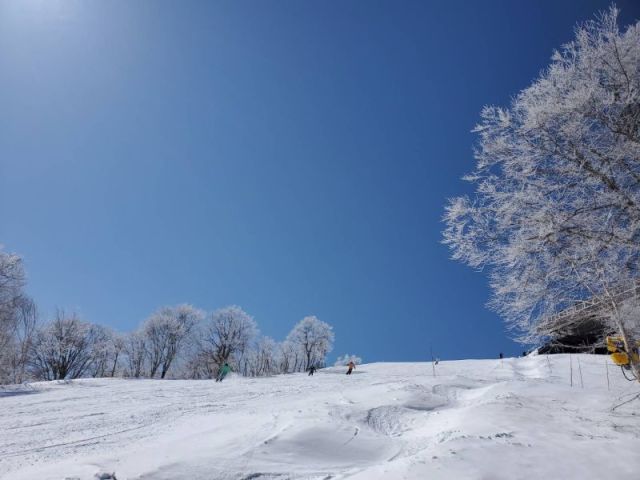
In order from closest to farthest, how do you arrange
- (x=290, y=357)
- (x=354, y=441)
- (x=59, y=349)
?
(x=354, y=441)
(x=59, y=349)
(x=290, y=357)

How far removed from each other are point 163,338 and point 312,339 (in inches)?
891

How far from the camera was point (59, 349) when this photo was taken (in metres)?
45.4

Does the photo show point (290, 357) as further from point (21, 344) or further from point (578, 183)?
point (578, 183)

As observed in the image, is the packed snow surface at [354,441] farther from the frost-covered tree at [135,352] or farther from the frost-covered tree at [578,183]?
the frost-covered tree at [135,352]

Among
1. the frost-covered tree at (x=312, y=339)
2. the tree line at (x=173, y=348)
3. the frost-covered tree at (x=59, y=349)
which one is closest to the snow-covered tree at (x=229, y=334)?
the tree line at (x=173, y=348)

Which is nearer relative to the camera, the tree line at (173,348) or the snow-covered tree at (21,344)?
the snow-covered tree at (21,344)

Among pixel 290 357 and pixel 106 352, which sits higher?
pixel 106 352

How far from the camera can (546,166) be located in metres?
7.88

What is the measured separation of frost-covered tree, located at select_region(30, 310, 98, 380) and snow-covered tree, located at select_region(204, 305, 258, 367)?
52.9 feet

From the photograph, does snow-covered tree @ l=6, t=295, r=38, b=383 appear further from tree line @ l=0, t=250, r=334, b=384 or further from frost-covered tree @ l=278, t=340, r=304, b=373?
frost-covered tree @ l=278, t=340, r=304, b=373

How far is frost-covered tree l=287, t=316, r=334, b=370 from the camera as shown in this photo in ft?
192

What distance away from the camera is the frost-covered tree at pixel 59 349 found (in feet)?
147

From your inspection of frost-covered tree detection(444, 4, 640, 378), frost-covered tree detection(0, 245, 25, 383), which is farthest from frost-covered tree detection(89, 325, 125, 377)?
frost-covered tree detection(444, 4, 640, 378)

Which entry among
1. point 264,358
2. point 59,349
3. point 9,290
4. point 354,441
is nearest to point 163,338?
point 59,349
